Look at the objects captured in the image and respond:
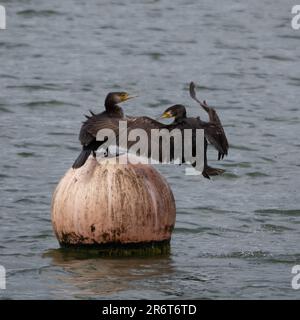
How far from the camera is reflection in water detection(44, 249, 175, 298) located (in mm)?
12023

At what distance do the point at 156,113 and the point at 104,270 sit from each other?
936 centimetres

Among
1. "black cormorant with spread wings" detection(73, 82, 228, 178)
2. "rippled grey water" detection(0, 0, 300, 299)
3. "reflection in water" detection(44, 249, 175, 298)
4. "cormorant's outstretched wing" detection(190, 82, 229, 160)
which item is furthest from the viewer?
"cormorant's outstretched wing" detection(190, 82, 229, 160)

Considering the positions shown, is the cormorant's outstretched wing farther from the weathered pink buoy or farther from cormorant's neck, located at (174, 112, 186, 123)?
the weathered pink buoy

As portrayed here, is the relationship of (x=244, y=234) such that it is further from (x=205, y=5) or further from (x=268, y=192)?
(x=205, y=5)

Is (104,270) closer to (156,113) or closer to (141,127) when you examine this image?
(141,127)

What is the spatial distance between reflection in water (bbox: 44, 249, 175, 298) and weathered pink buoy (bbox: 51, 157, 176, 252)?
194 millimetres

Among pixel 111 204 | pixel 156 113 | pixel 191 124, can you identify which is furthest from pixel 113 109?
pixel 156 113

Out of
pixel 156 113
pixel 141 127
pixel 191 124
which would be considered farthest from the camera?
pixel 156 113

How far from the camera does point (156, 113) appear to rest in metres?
21.7

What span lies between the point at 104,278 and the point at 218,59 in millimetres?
14378

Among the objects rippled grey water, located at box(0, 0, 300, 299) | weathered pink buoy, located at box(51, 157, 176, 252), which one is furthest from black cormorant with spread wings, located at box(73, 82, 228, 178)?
rippled grey water, located at box(0, 0, 300, 299)

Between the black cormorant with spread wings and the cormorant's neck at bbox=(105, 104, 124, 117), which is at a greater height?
the cormorant's neck at bbox=(105, 104, 124, 117)

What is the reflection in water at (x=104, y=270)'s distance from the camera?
12.0m
